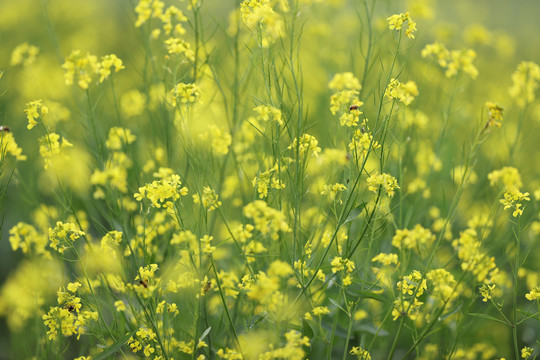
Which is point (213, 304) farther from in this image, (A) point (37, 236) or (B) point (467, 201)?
(B) point (467, 201)

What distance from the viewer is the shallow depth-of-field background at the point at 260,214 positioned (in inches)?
81.9

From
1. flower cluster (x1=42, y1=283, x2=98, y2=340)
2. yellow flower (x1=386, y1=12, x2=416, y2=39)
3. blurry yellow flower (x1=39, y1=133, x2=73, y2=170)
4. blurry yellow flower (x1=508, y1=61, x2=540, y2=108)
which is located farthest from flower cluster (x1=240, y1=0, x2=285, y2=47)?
blurry yellow flower (x1=508, y1=61, x2=540, y2=108)

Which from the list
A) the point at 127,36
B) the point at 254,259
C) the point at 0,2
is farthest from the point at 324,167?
the point at 0,2

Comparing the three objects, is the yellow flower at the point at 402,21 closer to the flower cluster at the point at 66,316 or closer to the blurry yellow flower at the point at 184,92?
the blurry yellow flower at the point at 184,92

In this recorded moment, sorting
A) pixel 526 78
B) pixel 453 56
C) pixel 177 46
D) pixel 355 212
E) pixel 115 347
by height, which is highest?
pixel 177 46

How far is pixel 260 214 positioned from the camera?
1.96 metres

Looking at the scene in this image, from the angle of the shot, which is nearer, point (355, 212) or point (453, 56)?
point (355, 212)

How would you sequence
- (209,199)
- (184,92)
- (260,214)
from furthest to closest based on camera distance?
(184,92), (209,199), (260,214)

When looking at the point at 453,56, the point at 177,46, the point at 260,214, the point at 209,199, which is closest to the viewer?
the point at 260,214

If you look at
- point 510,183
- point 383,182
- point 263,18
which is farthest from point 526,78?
point 263,18

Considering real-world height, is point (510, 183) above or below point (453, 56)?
below

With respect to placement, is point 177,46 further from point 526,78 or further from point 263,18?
point 526,78

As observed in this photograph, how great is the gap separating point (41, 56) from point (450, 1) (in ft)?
23.6

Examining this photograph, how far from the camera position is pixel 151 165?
2.77m
